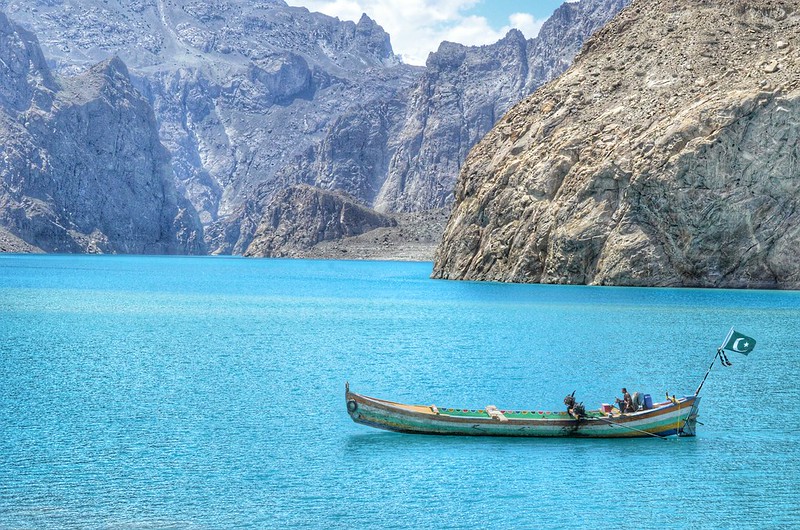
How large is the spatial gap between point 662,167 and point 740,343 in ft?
285

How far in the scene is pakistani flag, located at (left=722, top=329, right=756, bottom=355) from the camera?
126 feet

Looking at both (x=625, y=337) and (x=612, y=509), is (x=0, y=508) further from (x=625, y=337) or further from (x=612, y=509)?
(x=625, y=337)

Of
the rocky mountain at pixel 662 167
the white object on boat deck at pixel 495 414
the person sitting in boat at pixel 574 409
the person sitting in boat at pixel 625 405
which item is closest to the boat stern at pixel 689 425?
the person sitting in boat at pixel 625 405

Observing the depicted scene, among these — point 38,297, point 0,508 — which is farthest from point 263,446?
point 38,297

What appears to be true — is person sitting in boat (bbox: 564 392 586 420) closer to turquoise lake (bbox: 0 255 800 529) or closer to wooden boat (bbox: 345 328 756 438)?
wooden boat (bbox: 345 328 756 438)

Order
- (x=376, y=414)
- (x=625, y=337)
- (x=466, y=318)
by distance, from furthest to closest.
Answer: (x=466, y=318) < (x=625, y=337) < (x=376, y=414)

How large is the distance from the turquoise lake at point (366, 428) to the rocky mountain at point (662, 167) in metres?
41.4

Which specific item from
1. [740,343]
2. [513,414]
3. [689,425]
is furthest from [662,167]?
[513,414]

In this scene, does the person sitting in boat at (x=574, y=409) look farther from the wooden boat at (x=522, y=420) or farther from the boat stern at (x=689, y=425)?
the boat stern at (x=689, y=425)

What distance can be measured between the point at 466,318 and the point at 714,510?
56.9 meters

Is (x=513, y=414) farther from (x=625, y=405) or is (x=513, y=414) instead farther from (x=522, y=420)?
(x=625, y=405)

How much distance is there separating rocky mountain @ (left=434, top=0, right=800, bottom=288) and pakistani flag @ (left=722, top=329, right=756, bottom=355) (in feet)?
279

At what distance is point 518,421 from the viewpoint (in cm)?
3662

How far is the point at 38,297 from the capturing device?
102 metres
